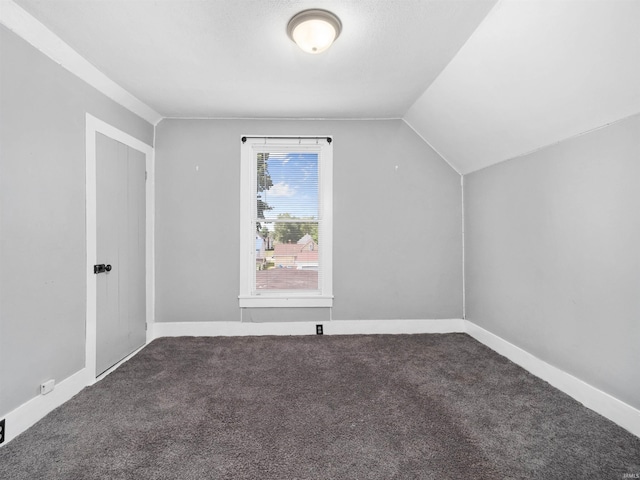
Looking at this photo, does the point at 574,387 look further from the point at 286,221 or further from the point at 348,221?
the point at 286,221

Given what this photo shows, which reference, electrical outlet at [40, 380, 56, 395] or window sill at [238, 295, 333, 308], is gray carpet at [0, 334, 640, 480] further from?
window sill at [238, 295, 333, 308]

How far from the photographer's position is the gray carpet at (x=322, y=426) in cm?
159

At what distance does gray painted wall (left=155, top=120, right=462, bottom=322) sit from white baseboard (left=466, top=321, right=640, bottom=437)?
30.9 inches

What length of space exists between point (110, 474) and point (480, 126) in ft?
12.0

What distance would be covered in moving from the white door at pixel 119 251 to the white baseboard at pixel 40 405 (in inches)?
9.6

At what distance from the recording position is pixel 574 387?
2.25 metres

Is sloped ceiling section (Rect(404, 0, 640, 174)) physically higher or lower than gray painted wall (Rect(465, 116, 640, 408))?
higher

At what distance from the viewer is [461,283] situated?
12.3 ft

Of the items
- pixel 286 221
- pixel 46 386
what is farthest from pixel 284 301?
pixel 46 386

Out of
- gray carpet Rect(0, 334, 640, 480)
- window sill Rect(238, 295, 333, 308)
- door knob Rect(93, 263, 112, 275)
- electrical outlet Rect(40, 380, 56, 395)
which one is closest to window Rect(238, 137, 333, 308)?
window sill Rect(238, 295, 333, 308)

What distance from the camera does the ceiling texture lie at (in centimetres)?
177

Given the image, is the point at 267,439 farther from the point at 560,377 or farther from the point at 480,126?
the point at 480,126

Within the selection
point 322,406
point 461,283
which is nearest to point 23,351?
point 322,406

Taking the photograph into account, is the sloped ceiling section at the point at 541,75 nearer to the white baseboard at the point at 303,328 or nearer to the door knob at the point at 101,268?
the white baseboard at the point at 303,328
